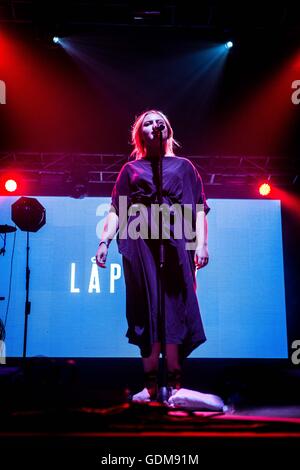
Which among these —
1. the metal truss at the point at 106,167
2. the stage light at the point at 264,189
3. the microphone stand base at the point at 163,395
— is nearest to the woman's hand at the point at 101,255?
the microphone stand base at the point at 163,395

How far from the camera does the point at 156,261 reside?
2.80 metres

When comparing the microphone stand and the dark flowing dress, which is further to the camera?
the dark flowing dress

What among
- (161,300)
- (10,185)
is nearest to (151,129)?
(161,300)

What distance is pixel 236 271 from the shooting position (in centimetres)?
706

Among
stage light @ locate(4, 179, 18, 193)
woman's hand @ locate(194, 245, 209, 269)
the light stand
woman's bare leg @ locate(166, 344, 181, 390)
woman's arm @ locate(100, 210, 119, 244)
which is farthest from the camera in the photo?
stage light @ locate(4, 179, 18, 193)

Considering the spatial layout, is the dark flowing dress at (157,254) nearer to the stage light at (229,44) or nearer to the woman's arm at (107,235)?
the woman's arm at (107,235)

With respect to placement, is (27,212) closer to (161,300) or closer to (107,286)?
(107,286)

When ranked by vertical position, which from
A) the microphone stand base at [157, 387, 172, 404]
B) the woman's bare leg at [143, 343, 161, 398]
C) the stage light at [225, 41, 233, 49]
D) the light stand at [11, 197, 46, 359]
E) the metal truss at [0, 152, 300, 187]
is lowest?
the microphone stand base at [157, 387, 172, 404]

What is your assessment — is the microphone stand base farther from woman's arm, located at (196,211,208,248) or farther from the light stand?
the light stand

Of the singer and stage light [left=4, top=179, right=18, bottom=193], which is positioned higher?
stage light [left=4, top=179, right=18, bottom=193]

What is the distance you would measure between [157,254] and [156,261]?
4cm

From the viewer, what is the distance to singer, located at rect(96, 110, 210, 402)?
2.67 metres

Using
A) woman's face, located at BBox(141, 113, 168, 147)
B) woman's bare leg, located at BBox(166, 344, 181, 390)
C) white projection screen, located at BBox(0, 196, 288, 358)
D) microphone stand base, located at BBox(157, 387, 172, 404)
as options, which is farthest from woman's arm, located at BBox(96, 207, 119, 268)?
white projection screen, located at BBox(0, 196, 288, 358)
